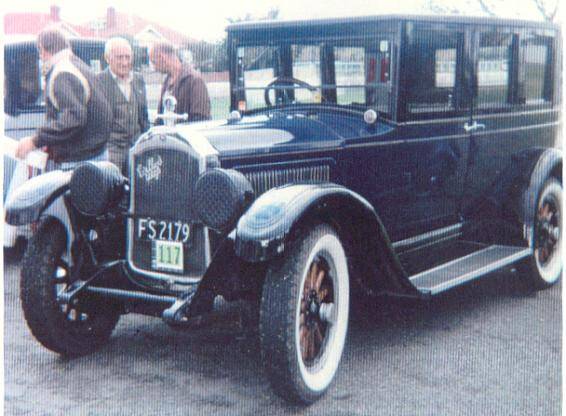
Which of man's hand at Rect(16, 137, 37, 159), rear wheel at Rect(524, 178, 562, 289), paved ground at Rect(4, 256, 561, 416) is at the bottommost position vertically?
paved ground at Rect(4, 256, 561, 416)

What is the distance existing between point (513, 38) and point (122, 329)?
2851mm

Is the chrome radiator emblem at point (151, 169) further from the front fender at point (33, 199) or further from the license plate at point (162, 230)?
the front fender at point (33, 199)

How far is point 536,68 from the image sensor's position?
4.82 meters

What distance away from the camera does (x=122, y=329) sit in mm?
3951

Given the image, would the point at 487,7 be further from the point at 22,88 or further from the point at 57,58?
the point at 22,88

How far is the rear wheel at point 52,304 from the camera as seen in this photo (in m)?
3.31

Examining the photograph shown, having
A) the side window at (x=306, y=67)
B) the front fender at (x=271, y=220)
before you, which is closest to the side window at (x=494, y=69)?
the side window at (x=306, y=67)

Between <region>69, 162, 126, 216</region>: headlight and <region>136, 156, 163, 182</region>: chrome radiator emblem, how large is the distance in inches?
5.6

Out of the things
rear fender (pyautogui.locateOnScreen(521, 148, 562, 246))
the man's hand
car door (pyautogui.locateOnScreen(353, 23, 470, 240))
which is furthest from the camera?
rear fender (pyautogui.locateOnScreen(521, 148, 562, 246))

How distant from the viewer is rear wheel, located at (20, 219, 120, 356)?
3.31m

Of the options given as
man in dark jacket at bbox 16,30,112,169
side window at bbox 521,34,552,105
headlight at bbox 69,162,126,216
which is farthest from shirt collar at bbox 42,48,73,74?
side window at bbox 521,34,552,105

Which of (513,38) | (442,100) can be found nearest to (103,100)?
(442,100)

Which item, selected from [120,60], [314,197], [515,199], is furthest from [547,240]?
[120,60]

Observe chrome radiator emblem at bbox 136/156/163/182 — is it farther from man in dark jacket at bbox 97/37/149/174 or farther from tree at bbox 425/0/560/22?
tree at bbox 425/0/560/22
